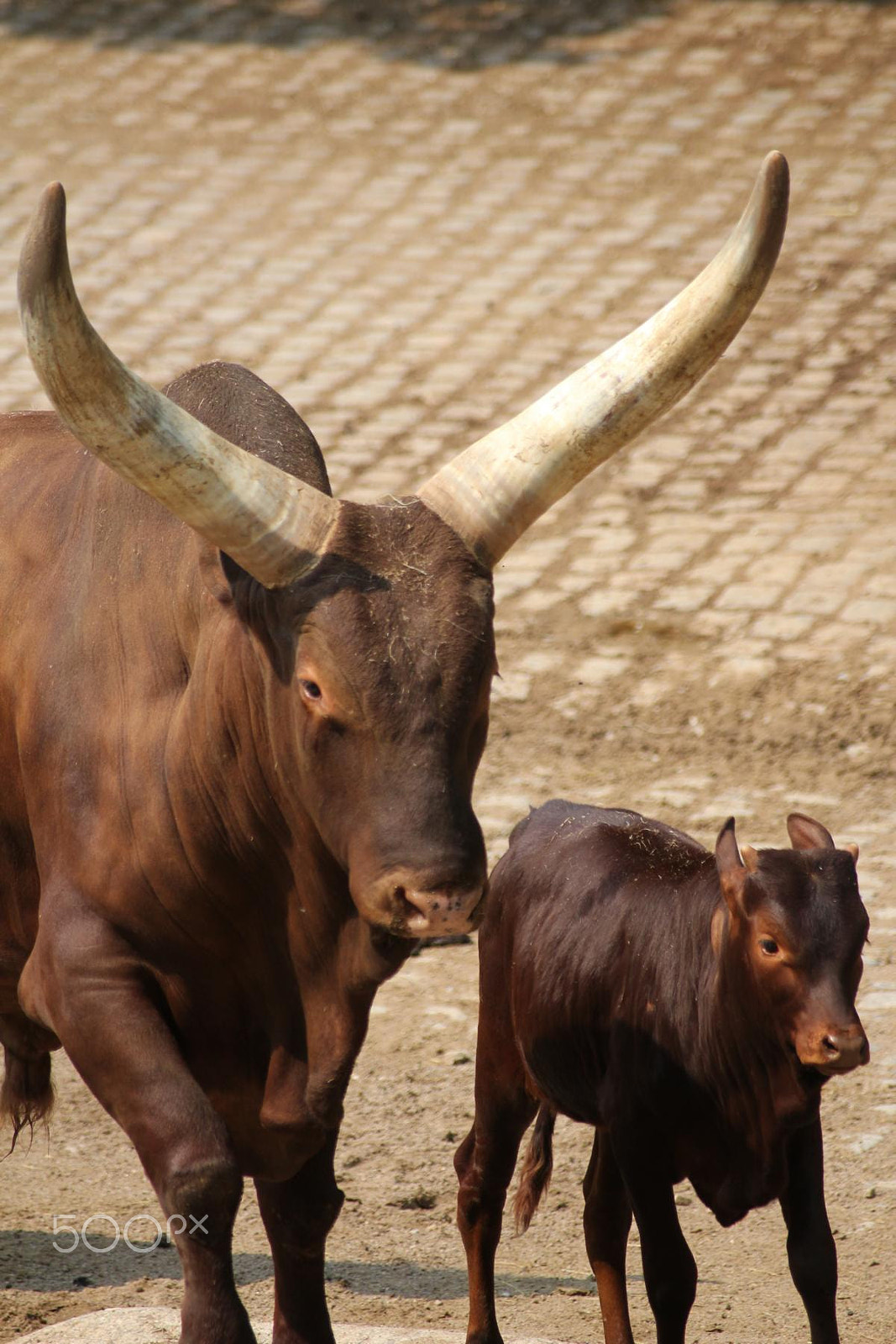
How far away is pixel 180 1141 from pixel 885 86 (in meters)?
11.8

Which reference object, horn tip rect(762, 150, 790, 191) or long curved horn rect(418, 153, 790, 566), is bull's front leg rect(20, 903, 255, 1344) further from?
horn tip rect(762, 150, 790, 191)

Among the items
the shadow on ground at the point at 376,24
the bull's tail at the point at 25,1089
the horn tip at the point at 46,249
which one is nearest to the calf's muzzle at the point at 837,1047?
the bull's tail at the point at 25,1089

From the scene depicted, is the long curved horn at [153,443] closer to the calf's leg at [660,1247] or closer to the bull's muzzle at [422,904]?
the bull's muzzle at [422,904]

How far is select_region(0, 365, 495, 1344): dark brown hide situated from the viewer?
10.2 ft

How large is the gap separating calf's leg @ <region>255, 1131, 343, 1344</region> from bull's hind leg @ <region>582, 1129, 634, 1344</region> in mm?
701

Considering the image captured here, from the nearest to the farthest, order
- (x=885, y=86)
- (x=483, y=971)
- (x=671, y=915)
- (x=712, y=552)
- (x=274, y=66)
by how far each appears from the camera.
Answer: (x=671, y=915) → (x=483, y=971) → (x=712, y=552) → (x=885, y=86) → (x=274, y=66)

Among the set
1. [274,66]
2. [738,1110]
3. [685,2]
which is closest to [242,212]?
[274,66]

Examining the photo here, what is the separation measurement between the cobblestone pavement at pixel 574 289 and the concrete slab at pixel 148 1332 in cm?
155

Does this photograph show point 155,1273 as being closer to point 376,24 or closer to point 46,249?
point 46,249

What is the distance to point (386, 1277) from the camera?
5031mm

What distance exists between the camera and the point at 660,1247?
4.06m

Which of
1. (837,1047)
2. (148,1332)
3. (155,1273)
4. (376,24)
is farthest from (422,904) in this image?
(376,24)

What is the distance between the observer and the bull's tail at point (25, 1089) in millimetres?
4457

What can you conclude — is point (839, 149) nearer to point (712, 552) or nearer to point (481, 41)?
point (481, 41)
